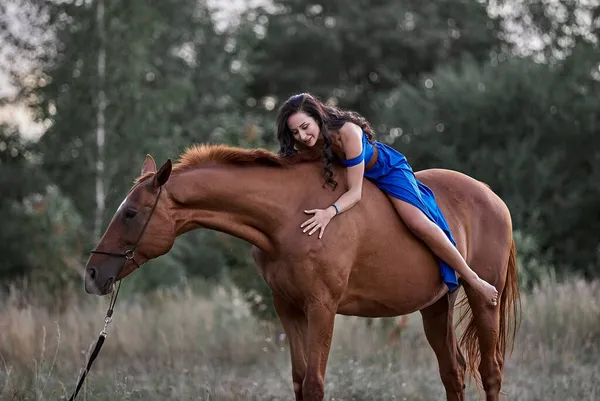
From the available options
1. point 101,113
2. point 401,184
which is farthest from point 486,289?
point 101,113

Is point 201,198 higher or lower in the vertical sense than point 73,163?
higher

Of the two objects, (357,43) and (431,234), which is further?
(357,43)

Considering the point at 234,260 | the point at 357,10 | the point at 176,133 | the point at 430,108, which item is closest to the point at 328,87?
the point at 357,10

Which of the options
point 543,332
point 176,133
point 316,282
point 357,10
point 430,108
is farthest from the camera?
point 357,10

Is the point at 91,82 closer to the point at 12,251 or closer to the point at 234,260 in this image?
the point at 12,251

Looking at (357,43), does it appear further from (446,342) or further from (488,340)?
(488,340)

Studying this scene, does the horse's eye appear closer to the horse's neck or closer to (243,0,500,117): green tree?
the horse's neck

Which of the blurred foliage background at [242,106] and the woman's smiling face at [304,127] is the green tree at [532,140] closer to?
the blurred foliage background at [242,106]

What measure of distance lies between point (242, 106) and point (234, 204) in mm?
23369

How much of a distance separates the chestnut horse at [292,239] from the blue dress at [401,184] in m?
0.07

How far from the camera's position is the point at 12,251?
667 inches

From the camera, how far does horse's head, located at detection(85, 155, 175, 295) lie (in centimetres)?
421

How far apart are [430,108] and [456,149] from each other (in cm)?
170

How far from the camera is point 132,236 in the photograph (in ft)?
13.9
